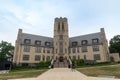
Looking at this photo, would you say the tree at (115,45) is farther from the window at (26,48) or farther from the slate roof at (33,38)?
the window at (26,48)

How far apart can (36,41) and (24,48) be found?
6435 millimetres

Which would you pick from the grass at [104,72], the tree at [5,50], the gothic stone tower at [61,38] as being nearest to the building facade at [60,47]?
the gothic stone tower at [61,38]

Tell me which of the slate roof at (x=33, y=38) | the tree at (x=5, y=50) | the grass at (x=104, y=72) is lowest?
the grass at (x=104, y=72)

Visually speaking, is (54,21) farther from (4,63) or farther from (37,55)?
(4,63)

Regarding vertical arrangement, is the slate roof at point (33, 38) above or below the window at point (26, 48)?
above

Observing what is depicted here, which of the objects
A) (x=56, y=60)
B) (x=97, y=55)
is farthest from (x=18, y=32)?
(x=97, y=55)

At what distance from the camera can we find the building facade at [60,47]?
145 feet

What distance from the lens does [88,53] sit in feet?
150

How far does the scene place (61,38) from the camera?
48531mm

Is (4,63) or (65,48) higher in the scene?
(65,48)

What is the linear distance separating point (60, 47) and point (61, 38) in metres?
4.01

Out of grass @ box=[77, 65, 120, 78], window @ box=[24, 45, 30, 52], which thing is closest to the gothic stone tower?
window @ box=[24, 45, 30, 52]

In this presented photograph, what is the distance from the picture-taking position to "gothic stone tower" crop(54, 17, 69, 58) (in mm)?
47356

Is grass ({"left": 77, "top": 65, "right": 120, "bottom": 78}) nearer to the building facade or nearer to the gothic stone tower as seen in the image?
the building facade
